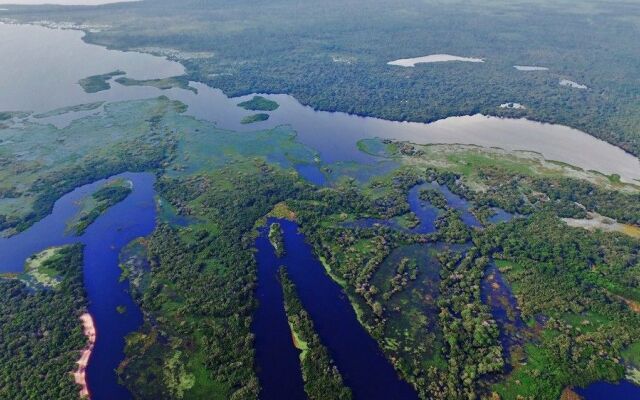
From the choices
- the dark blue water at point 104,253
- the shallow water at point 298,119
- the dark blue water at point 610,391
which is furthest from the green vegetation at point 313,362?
the shallow water at point 298,119

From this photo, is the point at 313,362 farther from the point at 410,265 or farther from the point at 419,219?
the point at 419,219

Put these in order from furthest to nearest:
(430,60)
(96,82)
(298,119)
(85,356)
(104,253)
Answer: (430,60)
(96,82)
(298,119)
(104,253)
(85,356)

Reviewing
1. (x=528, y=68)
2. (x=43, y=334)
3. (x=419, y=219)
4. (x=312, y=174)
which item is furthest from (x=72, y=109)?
(x=528, y=68)

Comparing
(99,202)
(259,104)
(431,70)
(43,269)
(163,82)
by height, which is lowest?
(43,269)

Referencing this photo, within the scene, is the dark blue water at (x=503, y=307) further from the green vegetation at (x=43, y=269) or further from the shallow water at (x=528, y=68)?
the shallow water at (x=528, y=68)

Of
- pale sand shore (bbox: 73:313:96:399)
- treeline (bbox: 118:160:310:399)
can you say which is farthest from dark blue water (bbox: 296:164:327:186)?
pale sand shore (bbox: 73:313:96:399)

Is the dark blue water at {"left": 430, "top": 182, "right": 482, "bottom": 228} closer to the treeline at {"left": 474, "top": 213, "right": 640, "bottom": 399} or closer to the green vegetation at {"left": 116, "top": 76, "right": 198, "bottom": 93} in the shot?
the treeline at {"left": 474, "top": 213, "right": 640, "bottom": 399}

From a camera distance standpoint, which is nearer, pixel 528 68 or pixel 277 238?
pixel 277 238
